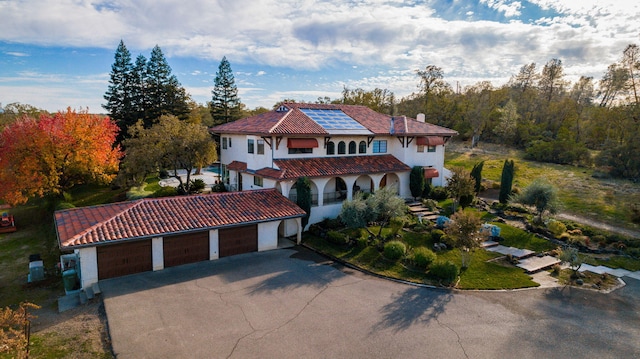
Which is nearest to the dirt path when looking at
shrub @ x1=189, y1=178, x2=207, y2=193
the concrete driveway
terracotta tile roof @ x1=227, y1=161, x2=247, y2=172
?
the concrete driveway

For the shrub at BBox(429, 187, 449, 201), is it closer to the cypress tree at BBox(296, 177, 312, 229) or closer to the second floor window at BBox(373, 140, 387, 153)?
the second floor window at BBox(373, 140, 387, 153)

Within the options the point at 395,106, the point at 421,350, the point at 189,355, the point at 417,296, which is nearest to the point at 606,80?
the point at 395,106

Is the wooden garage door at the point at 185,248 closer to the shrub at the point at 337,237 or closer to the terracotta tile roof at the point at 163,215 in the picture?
the terracotta tile roof at the point at 163,215

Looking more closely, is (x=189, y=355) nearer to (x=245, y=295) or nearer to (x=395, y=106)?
(x=245, y=295)

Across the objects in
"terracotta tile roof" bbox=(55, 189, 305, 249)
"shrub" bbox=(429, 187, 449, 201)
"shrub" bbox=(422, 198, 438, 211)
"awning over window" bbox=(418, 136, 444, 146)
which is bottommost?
"shrub" bbox=(422, 198, 438, 211)

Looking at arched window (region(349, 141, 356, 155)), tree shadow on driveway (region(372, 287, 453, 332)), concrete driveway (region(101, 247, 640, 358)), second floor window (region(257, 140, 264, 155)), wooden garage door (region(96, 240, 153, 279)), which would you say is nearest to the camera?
concrete driveway (region(101, 247, 640, 358))

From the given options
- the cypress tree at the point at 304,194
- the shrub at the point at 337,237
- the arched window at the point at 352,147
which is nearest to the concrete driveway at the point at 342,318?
the shrub at the point at 337,237
